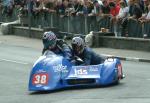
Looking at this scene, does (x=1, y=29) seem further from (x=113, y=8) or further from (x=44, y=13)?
(x=113, y=8)

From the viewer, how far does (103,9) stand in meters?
29.1

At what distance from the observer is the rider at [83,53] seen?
56.5 ft

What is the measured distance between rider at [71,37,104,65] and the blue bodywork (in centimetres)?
53

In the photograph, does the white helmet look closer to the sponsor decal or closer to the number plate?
the sponsor decal

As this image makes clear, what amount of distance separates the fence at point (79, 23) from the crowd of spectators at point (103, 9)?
0.22 metres

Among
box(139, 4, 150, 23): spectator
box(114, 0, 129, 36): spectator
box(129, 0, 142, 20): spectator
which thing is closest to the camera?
box(139, 4, 150, 23): spectator

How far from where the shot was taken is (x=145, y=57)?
83.8 feet

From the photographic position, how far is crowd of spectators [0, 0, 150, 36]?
1054 inches

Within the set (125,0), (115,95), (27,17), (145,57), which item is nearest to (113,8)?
(125,0)

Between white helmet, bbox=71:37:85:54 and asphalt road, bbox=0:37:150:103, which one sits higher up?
white helmet, bbox=71:37:85:54

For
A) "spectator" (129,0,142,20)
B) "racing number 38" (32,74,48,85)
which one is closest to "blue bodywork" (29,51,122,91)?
"racing number 38" (32,74,48,85)

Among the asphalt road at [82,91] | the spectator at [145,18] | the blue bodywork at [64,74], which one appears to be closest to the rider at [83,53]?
the blue bodywork at [64,74]

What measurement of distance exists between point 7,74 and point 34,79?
4.78 metres

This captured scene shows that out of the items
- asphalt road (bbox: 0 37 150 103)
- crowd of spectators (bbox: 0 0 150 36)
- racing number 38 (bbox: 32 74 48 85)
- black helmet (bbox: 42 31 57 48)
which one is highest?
crowd of spectators (bbox: 0 0 150 36)
